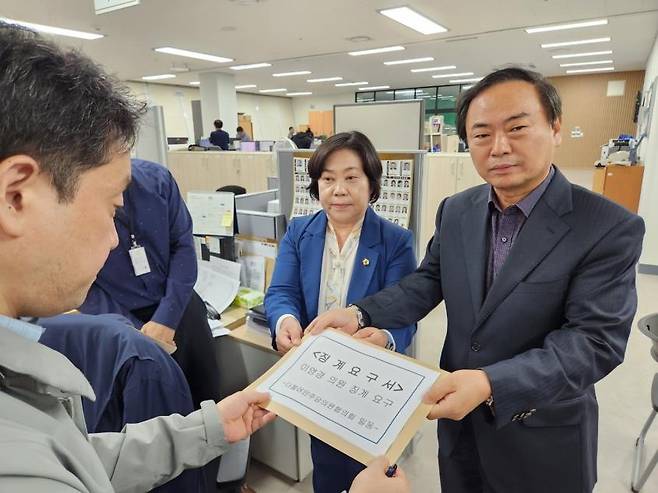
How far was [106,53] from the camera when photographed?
8.75 m

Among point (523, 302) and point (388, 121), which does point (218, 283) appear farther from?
point (523, 302)

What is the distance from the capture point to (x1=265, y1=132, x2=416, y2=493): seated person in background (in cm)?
148

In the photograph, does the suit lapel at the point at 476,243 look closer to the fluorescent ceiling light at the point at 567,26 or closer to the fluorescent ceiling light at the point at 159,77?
the fluorescent ceiling light at the point at 567,26

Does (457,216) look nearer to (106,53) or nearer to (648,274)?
(648,274)

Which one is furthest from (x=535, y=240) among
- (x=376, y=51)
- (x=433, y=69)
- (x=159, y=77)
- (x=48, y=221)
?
(x=159, y=77)

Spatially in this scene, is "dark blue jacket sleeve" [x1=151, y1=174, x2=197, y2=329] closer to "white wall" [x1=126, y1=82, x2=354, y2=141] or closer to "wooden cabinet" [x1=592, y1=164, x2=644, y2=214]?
"wooden cabinet" [x1=592, y1=164, x2=644, y2=214]

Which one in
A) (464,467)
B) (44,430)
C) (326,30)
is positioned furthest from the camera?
(326,30)

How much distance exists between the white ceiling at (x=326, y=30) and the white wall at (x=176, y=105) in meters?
3.16

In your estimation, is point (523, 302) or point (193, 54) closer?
point (523, 302)

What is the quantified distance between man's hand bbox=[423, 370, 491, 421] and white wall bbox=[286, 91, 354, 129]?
18.3 meters

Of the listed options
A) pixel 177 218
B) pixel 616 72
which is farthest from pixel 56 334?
pixel 616 72

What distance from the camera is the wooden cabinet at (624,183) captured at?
20.3 feet

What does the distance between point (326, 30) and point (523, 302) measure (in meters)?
7.11

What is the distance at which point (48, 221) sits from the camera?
1.60 feet
